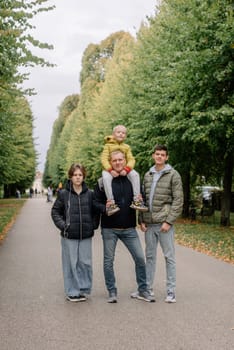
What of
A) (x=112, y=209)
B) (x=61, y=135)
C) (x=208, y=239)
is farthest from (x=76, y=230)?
(x=61, y=135)

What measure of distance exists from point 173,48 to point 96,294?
39.4ft

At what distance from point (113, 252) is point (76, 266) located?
21.1 inches

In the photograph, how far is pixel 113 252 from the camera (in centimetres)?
693

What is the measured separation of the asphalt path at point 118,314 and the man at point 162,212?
0.46 meters

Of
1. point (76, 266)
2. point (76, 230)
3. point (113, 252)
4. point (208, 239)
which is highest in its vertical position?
point (76, 230)

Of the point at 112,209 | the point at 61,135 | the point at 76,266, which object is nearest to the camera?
the point at 112,209

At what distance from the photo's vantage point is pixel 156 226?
6.97m

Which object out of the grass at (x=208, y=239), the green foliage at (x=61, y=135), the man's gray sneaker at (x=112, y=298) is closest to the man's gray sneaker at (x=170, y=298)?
the man's gray sneaker at (x=112, y=298)

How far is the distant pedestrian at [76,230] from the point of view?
6.92m

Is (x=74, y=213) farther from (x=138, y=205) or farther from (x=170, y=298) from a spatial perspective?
(x=170, y=298)

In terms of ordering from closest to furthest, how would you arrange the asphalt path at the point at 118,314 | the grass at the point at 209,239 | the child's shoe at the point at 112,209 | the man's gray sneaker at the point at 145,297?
1. the asphalt path at the point at 118,314
2. the child's shoe at the point at 112,209
3. the man's gray sneaker at the point at 145,297
4. the grass at the point at 209,239

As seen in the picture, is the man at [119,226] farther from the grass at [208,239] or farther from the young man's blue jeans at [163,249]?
the grass at [208,239]

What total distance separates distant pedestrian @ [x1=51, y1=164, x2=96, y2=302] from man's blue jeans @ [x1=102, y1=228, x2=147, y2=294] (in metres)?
0.25

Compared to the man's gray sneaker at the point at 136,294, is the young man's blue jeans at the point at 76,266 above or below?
above
